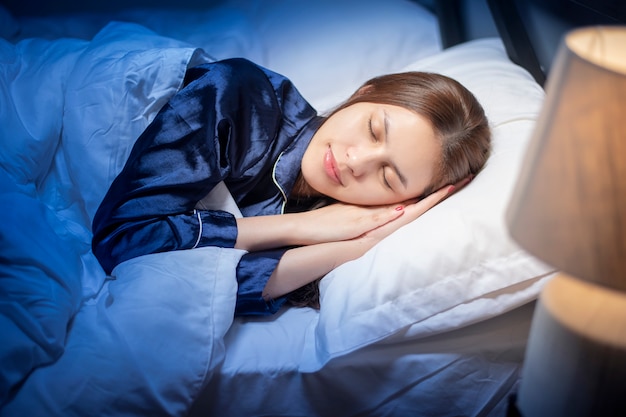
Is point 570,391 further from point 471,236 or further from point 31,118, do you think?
point 31,118

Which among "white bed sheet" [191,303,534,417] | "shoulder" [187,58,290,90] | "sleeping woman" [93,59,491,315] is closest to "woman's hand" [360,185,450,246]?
"sleeping woman" [93,59,491,315]

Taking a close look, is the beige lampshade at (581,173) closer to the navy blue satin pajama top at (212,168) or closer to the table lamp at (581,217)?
the table lamp at (581,217)

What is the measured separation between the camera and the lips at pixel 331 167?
4.36 feet

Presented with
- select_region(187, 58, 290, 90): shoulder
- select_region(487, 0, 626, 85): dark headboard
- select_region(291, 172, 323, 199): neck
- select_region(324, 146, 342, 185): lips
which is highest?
select_region(487, 0, 626, 85): dark headboard

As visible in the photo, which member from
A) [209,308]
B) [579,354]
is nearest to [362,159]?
[209,308]

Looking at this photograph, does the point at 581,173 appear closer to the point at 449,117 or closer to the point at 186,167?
the point at 449,117

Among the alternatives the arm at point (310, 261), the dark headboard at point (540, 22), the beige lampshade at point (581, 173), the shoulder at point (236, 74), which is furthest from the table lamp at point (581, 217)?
the shoulder at point (236, 74)

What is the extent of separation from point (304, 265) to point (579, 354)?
0.59m

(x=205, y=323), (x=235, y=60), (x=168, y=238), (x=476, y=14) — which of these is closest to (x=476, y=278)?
(x=205, y=323)

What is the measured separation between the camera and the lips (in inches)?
52.4

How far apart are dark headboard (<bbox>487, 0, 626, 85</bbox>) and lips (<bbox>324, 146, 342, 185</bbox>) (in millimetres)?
593

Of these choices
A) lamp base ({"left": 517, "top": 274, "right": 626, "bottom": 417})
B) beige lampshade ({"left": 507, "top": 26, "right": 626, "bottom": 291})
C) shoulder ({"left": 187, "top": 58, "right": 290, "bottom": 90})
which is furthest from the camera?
shoulder ({"left": 187, "top": 58, "right": 290, "bottom": 90})

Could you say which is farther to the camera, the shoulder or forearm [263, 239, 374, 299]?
the shoulder

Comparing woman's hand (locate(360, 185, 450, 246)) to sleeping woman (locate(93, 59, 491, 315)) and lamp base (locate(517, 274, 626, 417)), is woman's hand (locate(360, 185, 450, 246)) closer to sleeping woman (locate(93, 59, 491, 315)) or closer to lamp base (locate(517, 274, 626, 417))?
sleeping woman (locate(93, 59, 491, 315))
